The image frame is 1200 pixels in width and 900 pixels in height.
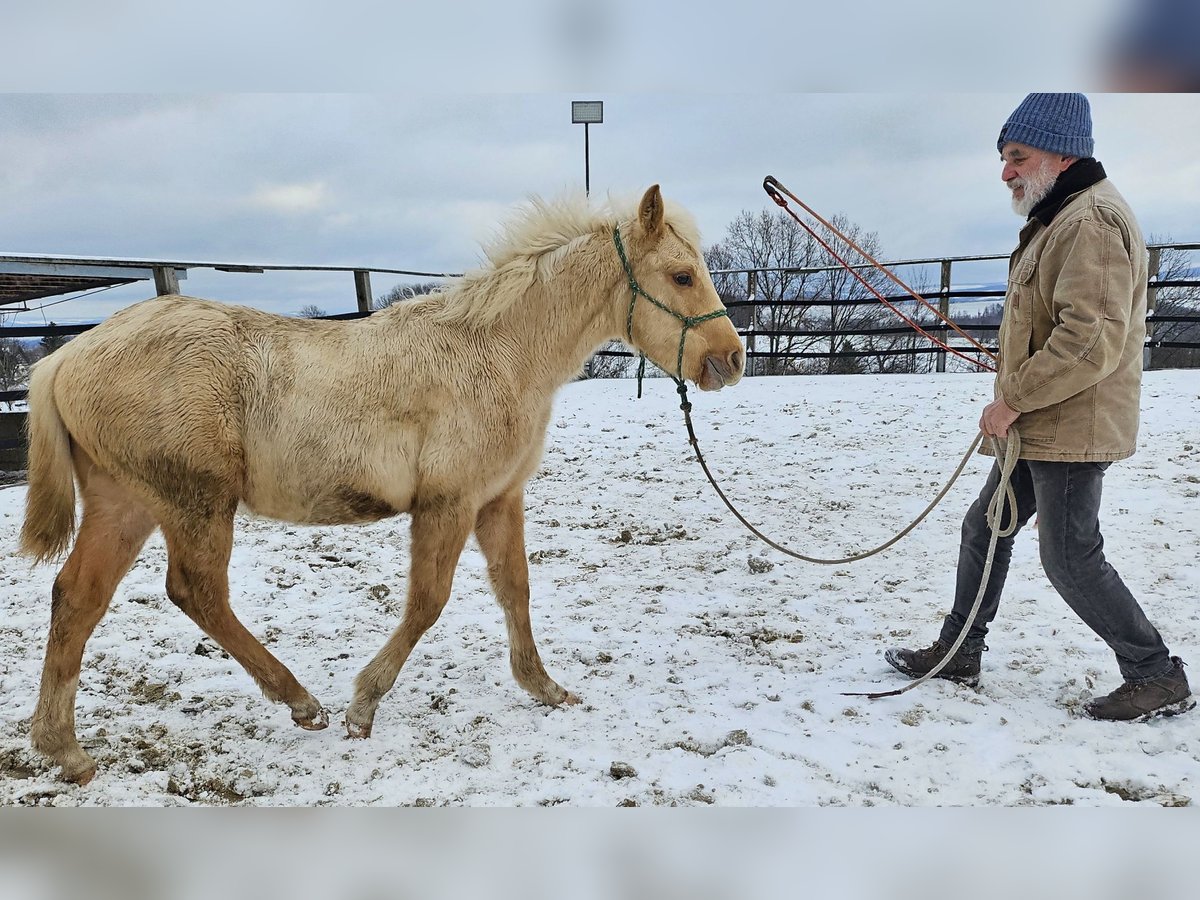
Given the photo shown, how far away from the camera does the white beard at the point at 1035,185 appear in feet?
9.20

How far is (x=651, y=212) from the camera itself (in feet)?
10.0

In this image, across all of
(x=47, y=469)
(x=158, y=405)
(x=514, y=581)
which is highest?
(x=158, y=405)

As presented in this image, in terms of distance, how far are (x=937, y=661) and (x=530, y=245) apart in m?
2.73

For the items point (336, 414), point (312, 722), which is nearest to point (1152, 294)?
point (336, 414)

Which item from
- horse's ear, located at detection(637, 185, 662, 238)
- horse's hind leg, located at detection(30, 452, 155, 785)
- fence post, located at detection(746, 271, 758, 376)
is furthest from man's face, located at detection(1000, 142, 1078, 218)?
fence post, located at detection(746, 271, 758, 376)

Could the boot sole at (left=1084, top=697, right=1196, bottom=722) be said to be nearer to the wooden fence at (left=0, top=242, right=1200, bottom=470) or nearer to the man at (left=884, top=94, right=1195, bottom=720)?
the man at (left=884, top=94, right=1195, bottom=720)

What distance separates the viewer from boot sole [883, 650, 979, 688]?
3.30m

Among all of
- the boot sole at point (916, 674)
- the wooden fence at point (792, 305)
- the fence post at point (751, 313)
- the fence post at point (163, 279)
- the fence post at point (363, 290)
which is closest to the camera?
the boot sole at point (916, 674)

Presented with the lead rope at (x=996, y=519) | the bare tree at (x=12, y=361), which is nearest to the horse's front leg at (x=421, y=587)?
the lead rope at (x=996, y=519)

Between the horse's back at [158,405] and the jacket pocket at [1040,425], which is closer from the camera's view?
the horse's back at [158,405]

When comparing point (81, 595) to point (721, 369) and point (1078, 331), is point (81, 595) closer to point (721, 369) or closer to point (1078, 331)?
point (721, 369)

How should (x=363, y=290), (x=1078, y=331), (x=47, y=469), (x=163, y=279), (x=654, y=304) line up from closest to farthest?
(x=1078, y=331) < (x=47, y=469) < (x=654, y=304) < (x=163, y=279) < (x=363, y=290)

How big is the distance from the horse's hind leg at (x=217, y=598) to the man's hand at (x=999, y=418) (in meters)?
3.03

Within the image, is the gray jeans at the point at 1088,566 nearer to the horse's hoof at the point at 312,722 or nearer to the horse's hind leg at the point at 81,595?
the horse's hoof at the point at 312,722
